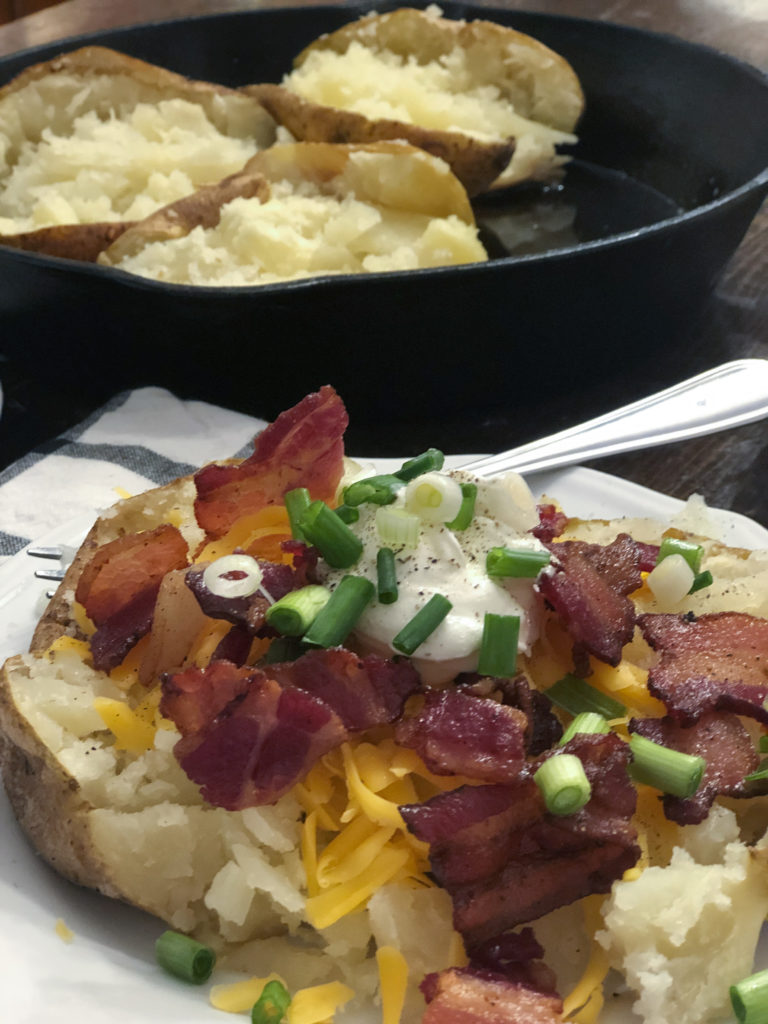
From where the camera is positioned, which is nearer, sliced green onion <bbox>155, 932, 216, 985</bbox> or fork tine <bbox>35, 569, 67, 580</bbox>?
sliced green onion <bbox>155, 932, 216, 985</bbox>

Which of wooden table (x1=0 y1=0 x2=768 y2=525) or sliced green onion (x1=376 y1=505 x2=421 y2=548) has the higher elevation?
sliced green onion (x1=376 y1=505 x2=421 y2=548)

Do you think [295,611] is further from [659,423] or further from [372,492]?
[659,423]

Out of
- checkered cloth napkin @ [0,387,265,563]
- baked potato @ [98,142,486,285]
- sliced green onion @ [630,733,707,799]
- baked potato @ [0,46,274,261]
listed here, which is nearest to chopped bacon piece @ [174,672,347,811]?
sliced green onion @ [630,733,707,799]

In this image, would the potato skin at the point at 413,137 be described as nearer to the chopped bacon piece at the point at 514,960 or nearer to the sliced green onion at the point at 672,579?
the sliced green onion at the point at 672,579

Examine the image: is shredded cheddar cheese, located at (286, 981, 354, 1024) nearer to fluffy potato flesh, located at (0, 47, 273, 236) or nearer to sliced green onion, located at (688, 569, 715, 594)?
sliced green onion, located at (688, 569, 715, 594)

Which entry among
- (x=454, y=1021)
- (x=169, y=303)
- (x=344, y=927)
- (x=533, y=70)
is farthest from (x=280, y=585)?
(x=533, y=70)

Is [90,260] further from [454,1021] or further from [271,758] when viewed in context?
[454,1021]
